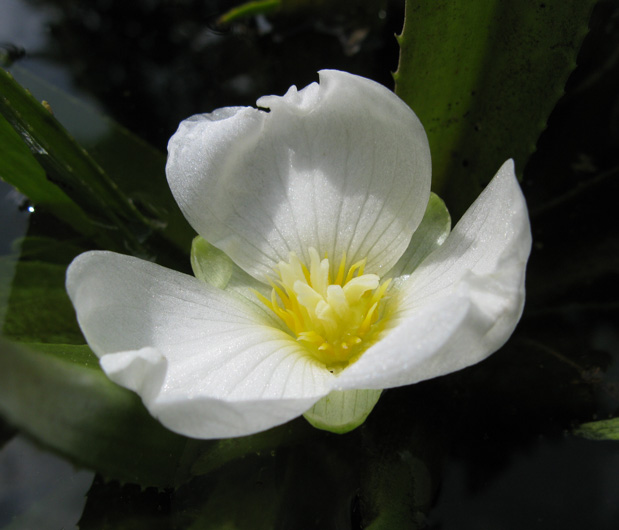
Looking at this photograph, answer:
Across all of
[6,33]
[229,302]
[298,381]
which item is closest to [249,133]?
[229,302]

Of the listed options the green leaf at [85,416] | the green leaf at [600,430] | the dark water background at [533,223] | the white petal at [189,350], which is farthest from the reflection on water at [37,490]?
the green leaf at [600,430]

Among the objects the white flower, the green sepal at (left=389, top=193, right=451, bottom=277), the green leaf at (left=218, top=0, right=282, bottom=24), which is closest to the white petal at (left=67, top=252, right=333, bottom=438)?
the white flower

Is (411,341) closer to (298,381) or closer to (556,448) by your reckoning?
(298,381)

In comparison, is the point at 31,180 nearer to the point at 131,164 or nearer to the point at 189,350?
the point at 131,164

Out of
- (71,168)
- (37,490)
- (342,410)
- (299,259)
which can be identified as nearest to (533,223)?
(299,259)

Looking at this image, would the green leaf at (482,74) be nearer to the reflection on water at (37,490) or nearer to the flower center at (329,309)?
the flower center at (329,309)

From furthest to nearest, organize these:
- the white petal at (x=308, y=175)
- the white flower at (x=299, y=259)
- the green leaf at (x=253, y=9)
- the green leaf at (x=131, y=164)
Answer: the green leaf at (x=253, y=9)
the green leaf at (x=131, y=164)
the white petal at (x=308, y=175)
the white flower at (x=299, y=259)
